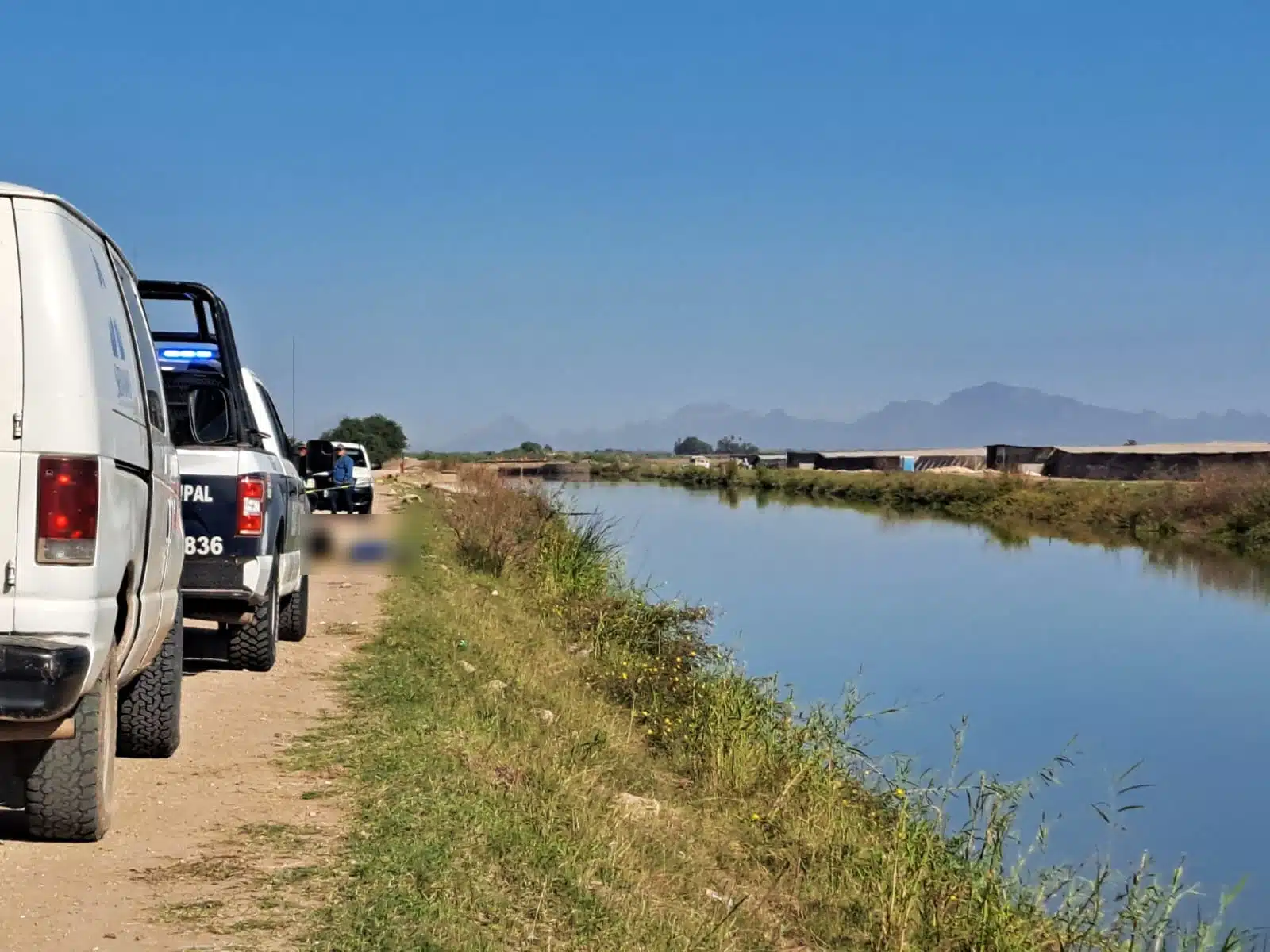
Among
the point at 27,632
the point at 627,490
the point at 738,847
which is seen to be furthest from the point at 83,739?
the point at 627,490

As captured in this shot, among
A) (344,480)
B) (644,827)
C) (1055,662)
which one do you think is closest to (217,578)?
(644,827)

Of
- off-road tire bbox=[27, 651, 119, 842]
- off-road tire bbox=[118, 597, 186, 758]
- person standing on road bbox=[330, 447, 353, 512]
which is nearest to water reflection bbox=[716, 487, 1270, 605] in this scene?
person standing on road bbox=[330, 447, 353, 512]

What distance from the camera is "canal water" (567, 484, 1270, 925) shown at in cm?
1202

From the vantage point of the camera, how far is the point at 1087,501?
51.4 metres

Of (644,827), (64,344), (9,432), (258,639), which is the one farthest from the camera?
(258,639)

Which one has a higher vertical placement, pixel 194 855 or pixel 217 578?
pixel 217 578

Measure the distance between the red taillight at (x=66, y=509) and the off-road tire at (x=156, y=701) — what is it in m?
2.49

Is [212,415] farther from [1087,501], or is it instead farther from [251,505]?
[1087,501]

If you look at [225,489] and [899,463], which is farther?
[899,463]

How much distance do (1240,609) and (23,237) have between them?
24924mm

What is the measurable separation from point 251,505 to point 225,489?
22cm

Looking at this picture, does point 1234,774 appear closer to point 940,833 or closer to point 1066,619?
A: point 940,833

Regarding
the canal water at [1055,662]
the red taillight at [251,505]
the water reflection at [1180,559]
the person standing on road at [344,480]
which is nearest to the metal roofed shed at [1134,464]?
the water reflection at [1180,559]

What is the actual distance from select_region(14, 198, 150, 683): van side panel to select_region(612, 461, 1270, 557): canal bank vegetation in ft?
120
